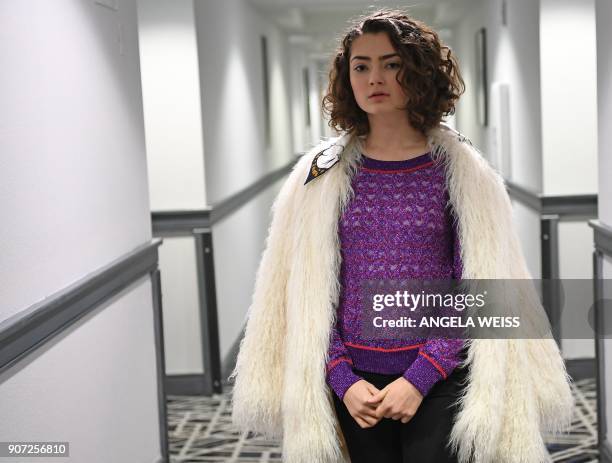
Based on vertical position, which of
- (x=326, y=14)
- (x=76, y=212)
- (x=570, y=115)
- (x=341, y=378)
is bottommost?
(x=341, y=378)

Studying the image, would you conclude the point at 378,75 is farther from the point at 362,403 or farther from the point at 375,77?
the point at 362,403

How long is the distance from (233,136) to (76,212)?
3208mm

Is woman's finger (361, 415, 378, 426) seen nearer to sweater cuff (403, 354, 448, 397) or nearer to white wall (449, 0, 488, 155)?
sweater cuff (403, 354, 448, 397)

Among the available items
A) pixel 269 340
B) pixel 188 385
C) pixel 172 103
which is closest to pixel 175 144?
pixel 172 103

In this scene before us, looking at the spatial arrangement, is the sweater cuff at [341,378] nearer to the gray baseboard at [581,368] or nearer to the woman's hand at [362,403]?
the woman's hand at [362,403]

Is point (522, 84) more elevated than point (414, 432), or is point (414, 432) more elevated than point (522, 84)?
point (522, 84)

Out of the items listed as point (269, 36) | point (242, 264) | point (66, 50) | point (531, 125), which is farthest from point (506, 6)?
point (66, 50)

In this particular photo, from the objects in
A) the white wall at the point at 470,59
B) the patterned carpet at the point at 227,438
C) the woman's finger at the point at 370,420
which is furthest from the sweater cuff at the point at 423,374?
the white wall at the point at 470,59

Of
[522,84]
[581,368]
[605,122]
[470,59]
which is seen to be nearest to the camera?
[605,122]

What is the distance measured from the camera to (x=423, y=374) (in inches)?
67.7

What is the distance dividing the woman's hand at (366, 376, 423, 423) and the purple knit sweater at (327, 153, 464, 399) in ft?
0.05

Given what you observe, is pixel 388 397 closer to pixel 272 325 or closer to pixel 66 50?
pixel 272 325

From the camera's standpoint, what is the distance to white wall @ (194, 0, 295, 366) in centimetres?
466

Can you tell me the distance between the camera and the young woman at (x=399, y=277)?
5.74 feet
